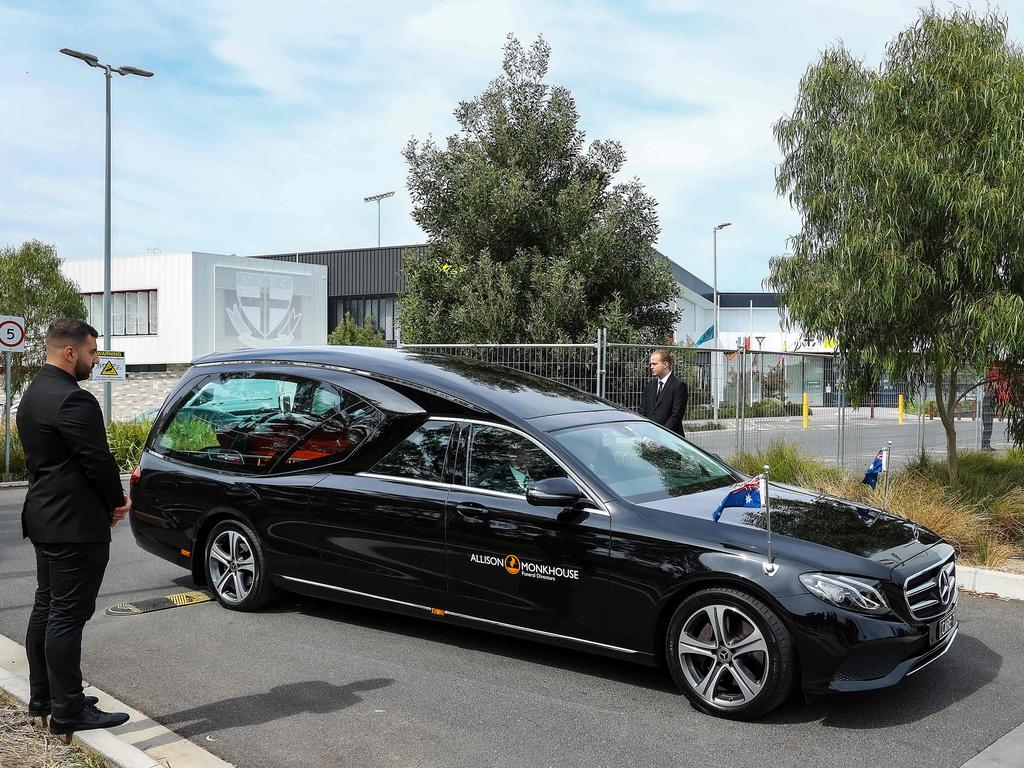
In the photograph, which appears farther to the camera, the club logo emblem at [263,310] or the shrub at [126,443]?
the club logo emblem at [263,310]

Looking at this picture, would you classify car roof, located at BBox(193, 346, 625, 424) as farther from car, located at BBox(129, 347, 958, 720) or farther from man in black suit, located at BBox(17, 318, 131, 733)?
man in black suit, located at BBox(17, 318, 131, 733)

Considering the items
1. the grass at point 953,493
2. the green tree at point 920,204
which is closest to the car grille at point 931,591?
the grass at point 953,493

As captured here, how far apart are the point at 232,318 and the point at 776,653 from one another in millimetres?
48772

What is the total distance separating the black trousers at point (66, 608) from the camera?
4.30 metres

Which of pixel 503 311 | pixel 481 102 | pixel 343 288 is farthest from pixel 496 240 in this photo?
pixel 343 288

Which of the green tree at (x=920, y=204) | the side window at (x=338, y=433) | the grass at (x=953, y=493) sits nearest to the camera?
the side window at (x=338, y=433)

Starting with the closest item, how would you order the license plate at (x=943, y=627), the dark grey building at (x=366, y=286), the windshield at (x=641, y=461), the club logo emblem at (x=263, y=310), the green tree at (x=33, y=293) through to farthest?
the license plate at (x=943, y=627)
the windshield at (x=641, y=461)
the green tree at (x=33, y=293)
the club logo emblem at (x=263, y=310)
the dark grey building at (x=366, y=286)

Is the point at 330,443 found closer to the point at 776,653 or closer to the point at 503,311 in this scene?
the point at 776,653

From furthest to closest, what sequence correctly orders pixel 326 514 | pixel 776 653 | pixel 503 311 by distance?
pixel 503 311
pixel 326 514
pixel 776 653

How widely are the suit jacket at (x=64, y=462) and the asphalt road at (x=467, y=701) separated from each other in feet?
3.86

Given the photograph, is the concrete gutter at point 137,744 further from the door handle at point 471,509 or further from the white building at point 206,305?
the white building at point 206,305

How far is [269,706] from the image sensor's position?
5.03 m

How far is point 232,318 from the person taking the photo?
50656 millimetres

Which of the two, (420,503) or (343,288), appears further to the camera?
(343,288)
